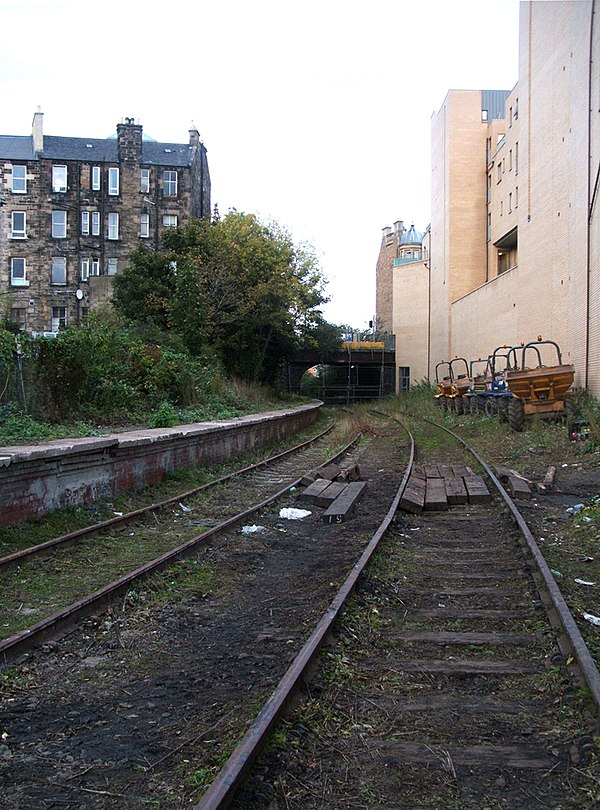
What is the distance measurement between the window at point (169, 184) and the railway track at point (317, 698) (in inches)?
1980

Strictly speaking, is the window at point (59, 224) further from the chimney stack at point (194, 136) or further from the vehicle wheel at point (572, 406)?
the vehicle wheel at point (572, 406)

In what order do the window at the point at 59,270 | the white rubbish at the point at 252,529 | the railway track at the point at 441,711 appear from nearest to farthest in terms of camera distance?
the railway track at the point at 441,711 < the white rubbish at the point at 252,529 < the window at the point at 59,270

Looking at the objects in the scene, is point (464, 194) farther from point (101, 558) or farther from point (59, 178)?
point (101, 558)

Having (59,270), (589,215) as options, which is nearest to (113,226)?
(59,270)

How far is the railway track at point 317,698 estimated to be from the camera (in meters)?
3.19

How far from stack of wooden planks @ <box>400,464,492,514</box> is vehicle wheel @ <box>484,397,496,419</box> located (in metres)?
11.0

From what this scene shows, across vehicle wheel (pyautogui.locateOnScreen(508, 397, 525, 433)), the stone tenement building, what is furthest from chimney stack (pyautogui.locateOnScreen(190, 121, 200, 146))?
vehicle wheel (pyautogui.locateOnScreen(508, 397, 525, 433))

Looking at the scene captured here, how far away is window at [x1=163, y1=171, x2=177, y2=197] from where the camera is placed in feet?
175

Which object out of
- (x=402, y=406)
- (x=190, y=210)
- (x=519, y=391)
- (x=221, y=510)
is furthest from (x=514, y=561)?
(x=190, y=210)

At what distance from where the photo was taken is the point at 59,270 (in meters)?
51.8

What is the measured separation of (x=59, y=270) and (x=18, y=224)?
4.42 meters

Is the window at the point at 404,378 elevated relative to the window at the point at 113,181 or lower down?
lower down

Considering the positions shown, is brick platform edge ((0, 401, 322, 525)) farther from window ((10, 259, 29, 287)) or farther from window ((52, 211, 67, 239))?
window ((52, 211, 67, 239))

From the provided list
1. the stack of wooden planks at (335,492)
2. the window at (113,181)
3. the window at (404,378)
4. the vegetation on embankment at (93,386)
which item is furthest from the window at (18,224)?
the stack of wooden planks at (335,492)
